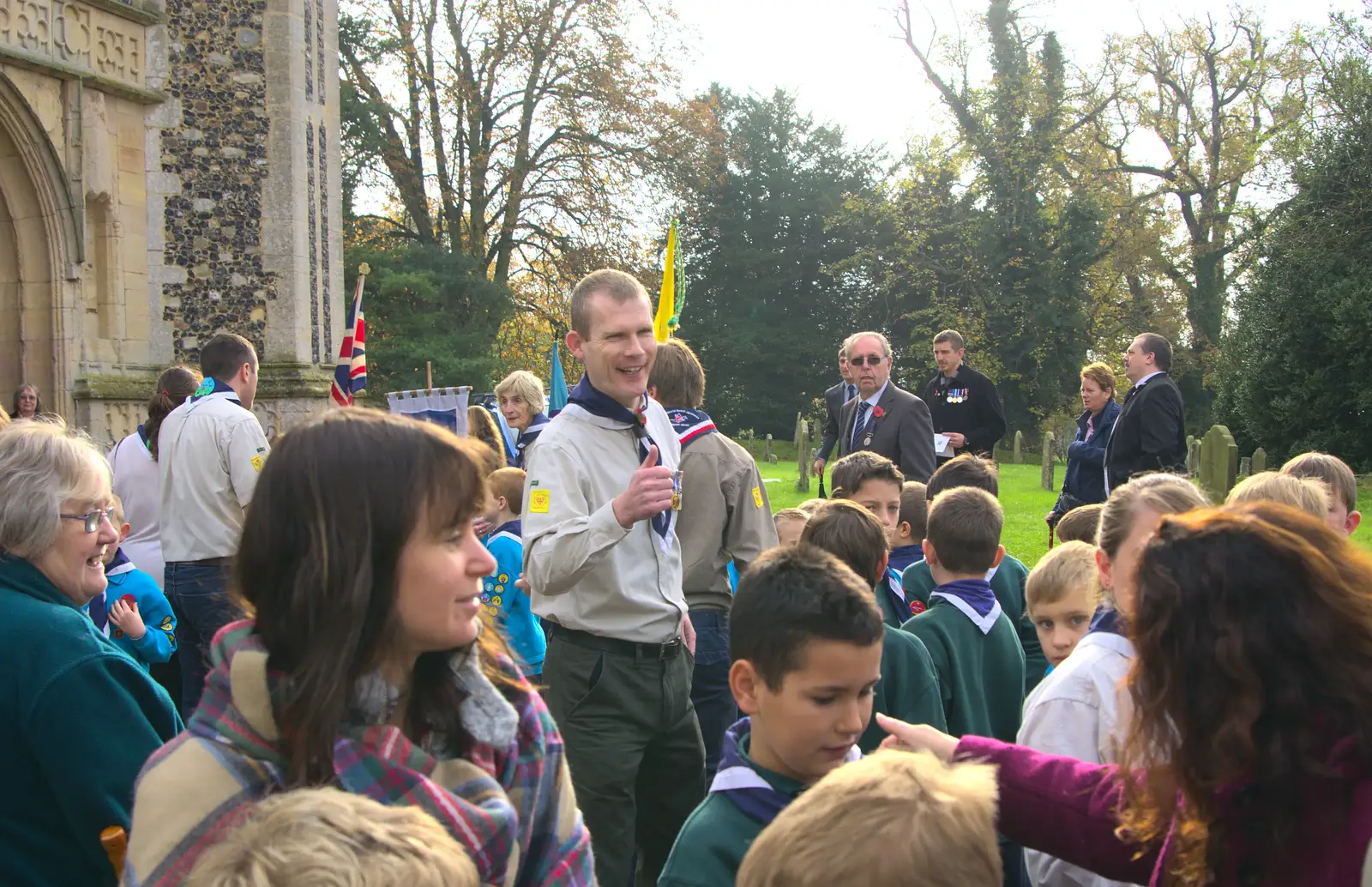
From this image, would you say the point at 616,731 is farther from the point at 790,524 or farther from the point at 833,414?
the point at 833,414

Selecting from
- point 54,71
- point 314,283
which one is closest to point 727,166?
point 314,283

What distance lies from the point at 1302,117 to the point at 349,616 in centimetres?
3283

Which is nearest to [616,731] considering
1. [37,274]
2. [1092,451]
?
[1092,451]

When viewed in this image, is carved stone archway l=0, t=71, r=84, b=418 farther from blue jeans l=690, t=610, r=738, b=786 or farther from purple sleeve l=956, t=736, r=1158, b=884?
purple sleeve l=956, t=736, r=1158, b=884

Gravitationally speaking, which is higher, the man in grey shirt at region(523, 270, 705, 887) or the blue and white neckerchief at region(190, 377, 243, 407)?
the blue and white neckerchief at region(190, 377, 243, 407)

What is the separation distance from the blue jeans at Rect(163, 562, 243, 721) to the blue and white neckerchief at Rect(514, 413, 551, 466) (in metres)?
2.34

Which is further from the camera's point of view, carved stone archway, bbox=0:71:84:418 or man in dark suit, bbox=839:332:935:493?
carved stone archway, bbox=0:71:84:418

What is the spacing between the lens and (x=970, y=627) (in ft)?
13.0

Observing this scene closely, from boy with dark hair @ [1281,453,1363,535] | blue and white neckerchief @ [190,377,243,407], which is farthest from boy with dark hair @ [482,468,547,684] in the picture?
boy with dark hair @ [1281,453,1363,535]

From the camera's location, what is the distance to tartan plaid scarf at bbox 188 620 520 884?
1.66 m

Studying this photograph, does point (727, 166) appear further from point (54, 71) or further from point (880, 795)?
point (880, 795)

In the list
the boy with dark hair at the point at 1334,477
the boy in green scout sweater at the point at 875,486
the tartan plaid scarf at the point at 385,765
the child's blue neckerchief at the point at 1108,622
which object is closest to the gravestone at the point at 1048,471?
the boy with dark hair at the point at 1334,477

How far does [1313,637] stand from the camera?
5.97 feet

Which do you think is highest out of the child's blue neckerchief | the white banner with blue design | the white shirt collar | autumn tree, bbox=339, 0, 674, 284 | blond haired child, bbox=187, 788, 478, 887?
autumn tree, bbox=339, 0, 674, 284
